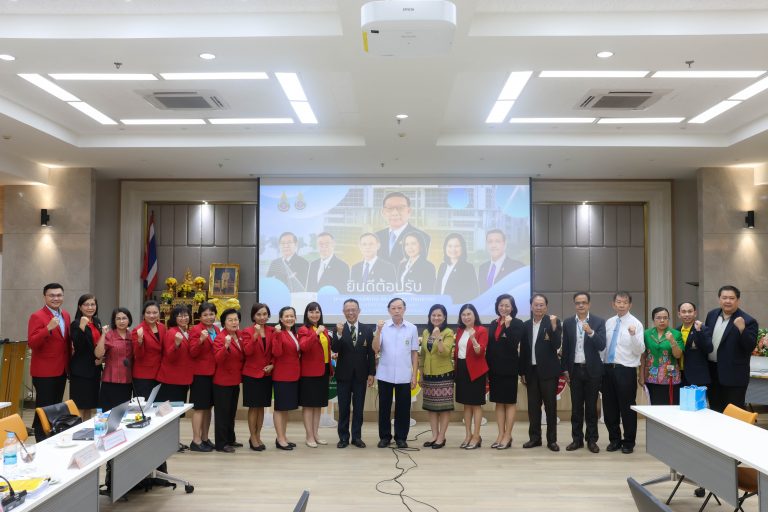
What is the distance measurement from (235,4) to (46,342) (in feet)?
12.5

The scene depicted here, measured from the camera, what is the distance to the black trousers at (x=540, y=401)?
22.9 ft

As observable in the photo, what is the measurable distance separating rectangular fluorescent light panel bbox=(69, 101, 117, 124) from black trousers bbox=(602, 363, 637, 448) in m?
6.70

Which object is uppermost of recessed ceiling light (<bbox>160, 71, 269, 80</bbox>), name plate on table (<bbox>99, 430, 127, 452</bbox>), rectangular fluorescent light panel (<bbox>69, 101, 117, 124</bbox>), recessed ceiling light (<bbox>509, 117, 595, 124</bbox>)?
recessed ceiling light (<bbox>509, 117, 595, 124</bbox>)

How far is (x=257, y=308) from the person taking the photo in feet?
22.5

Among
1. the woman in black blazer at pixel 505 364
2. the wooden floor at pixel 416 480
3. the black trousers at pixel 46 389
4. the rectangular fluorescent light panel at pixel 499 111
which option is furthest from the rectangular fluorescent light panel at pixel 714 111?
the black trousers at pixel 46 389

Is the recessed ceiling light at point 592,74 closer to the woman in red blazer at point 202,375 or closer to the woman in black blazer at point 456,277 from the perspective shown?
the woman in red blazer at point 202,375

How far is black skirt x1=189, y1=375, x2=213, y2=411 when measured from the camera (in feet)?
22.0

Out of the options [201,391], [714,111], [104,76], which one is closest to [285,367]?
[201,391]

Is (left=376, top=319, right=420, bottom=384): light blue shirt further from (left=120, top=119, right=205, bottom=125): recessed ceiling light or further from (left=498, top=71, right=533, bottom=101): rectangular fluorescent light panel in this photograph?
(left=120, top=119, right=205, bottom=125): recessed ceiling light

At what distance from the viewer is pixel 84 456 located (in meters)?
3.61

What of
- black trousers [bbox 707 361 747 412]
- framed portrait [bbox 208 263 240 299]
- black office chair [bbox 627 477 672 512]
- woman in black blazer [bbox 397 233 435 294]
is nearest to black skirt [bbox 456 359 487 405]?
black trousers [bbox 707 361 747 412]

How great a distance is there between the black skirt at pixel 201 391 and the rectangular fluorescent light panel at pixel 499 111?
4570 millimetres

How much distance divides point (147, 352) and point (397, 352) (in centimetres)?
251

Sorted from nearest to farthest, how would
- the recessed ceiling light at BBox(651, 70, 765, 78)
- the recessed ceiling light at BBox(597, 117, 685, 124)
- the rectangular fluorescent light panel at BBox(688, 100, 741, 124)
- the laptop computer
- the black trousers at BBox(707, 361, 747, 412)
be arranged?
the laptop computer, the black trousers at BBox(707, 361, 747, 412), the recessed ceiling light at BBox(651, 70, 765, 78), the rectangular fluorescent light panel at BBox(688, 100, 741, 124), the recessed ceiling light at BBox(597, 117, 685, 124)
